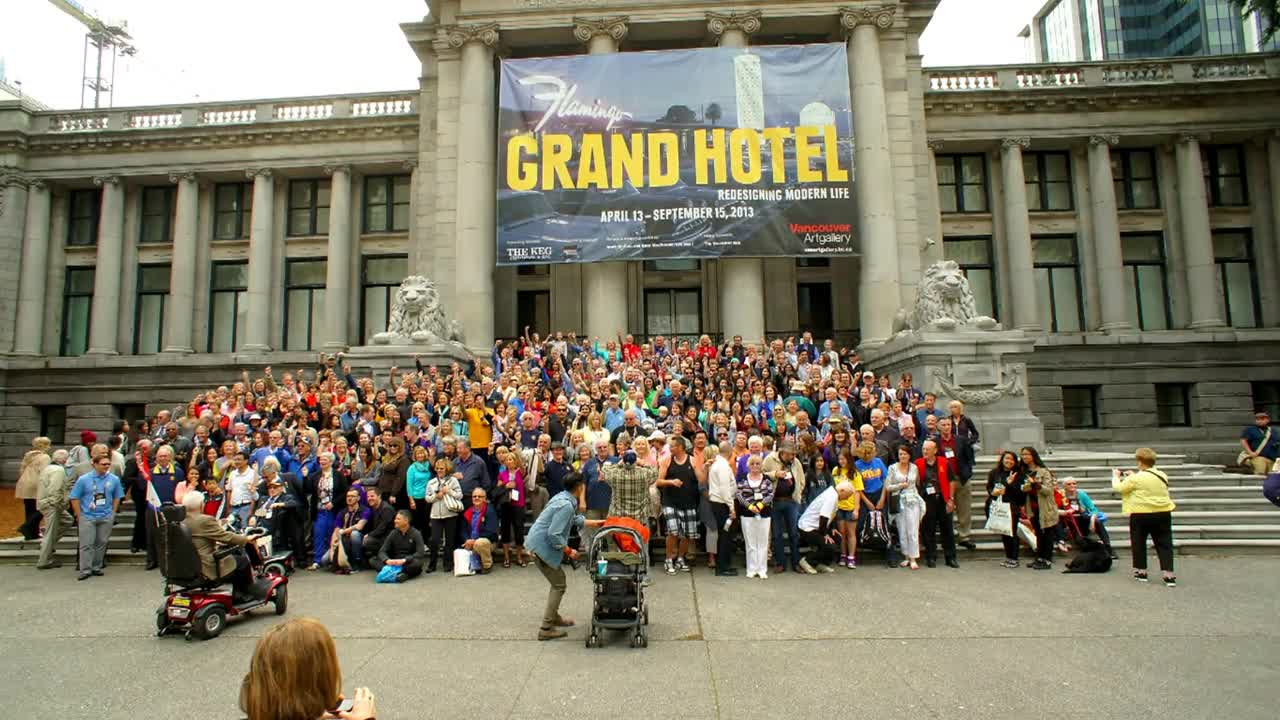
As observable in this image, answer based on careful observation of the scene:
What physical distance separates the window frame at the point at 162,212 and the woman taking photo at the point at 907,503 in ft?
109

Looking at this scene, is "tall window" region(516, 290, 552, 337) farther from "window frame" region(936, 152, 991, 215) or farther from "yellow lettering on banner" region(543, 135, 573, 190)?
"window frame" region(936, 152, 991, 215)

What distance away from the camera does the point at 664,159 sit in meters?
24.8

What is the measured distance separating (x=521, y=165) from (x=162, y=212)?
18.8 m

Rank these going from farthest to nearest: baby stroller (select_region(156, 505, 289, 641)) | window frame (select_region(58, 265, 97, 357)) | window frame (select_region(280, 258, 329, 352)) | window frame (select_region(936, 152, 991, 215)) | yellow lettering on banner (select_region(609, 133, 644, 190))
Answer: window frame (select_region(280, 258, 329, 352))
window frame (select_region(58, 265, 97, 357))
window frame (select_region(936, 152, 991, 215))
yellow lettering on banner (select_region(609, 133, 644, 190))
baby stroller (select_region(156, 505, 289, 641))

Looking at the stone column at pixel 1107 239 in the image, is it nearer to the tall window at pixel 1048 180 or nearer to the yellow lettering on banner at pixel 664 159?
the tall window at pixel 1048 180

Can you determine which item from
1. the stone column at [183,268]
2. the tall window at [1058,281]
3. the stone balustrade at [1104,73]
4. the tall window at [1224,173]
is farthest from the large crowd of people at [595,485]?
the tall window at [1224,173]

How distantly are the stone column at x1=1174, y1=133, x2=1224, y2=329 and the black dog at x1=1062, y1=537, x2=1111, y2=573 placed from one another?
22744 millimetres

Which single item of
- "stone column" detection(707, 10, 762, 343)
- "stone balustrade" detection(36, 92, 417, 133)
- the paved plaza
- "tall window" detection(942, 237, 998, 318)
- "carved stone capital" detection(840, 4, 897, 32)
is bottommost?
the paved plaza

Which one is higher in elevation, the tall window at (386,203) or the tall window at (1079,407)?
the tall window at (386,203)

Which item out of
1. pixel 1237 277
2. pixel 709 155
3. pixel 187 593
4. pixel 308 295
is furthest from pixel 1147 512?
pixel 308 295

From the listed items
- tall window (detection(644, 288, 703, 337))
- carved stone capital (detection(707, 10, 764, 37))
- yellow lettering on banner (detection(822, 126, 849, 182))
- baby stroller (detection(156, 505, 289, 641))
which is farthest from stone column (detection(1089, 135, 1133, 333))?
baby stroller (detection(156, 505, 289, 641))

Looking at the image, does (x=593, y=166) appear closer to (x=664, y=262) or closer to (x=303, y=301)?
(x=664, y=262)

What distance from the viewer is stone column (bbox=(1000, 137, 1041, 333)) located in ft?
94.0

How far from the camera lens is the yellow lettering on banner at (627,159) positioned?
2458 cm
